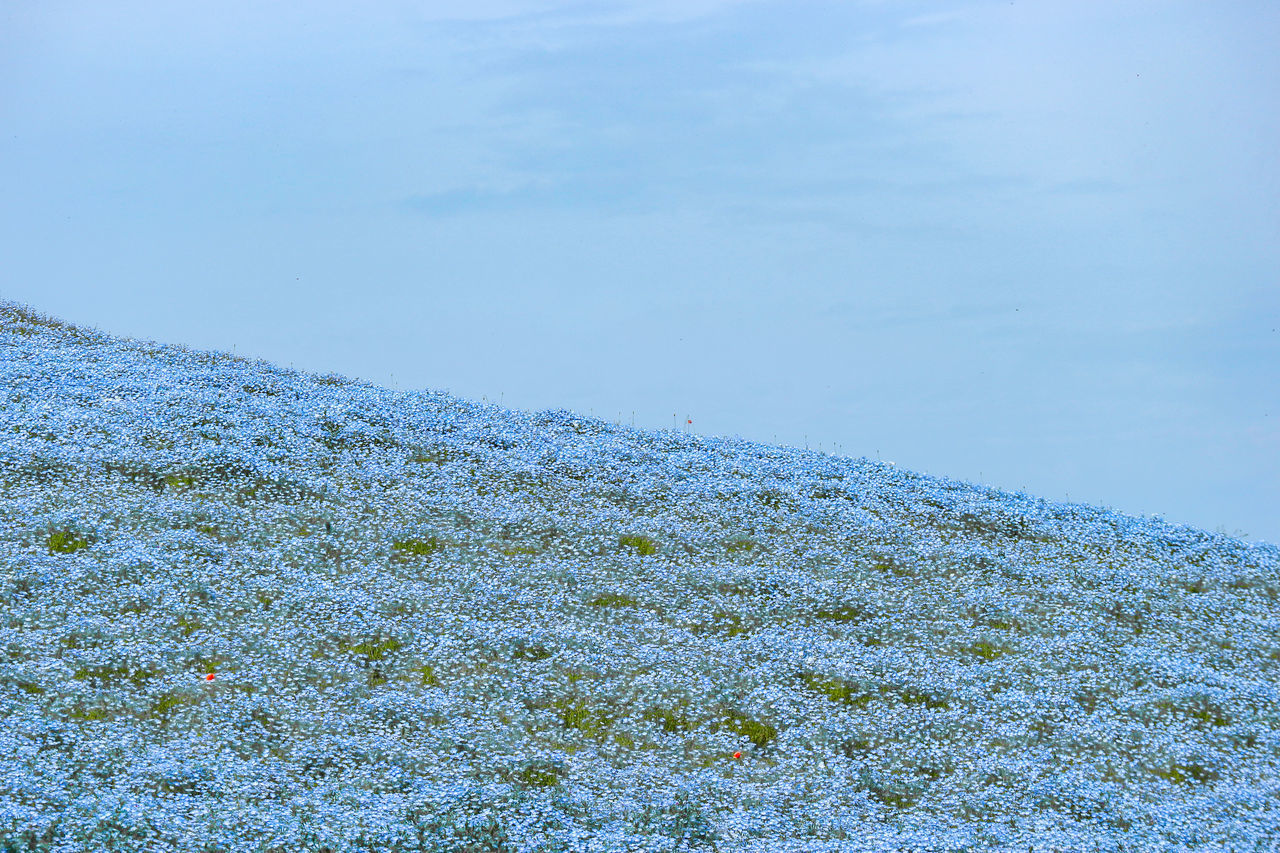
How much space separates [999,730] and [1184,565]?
825 centimetres

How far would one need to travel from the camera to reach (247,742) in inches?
466

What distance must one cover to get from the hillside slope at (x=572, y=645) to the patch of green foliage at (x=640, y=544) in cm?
7

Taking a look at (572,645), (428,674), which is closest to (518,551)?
(572,645)

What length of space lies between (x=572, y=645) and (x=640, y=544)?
3.70 metres

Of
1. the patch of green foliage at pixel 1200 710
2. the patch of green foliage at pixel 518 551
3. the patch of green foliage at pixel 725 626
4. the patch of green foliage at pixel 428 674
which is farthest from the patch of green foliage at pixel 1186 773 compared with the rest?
the patch of green foliage at pixel 518 551

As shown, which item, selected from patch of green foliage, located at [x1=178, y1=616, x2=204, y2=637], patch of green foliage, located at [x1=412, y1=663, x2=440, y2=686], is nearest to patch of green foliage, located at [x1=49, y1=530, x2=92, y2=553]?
patch of green foliage, located at [x1=178, y1=616, x2=204, y2=637]

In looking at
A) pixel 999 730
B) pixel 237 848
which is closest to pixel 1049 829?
pixel 999 730

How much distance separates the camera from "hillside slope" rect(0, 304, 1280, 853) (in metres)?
11.2

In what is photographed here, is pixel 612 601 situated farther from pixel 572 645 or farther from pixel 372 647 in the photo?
pixel 372 647

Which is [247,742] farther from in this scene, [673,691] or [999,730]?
[999,730]

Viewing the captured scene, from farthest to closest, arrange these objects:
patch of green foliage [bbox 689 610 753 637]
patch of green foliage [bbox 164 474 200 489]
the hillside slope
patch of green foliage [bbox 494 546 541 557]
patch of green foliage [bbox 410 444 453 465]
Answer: patch of green foliage [bbox 410 444 453 465], patch of green foliage [bbox 164 474 200 489], patch of green foliage [bbox 494 546 541 557], patch of green foliage [bbox 689 610 753 637], the hillside slope

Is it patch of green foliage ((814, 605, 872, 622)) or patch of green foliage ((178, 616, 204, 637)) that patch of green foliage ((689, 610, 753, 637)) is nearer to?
patch of green foliage ((814, 605, 872, 622))

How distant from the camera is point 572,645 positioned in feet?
48.1

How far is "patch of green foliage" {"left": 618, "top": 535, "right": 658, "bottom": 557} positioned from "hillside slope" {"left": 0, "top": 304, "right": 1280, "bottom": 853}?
0.22ft
